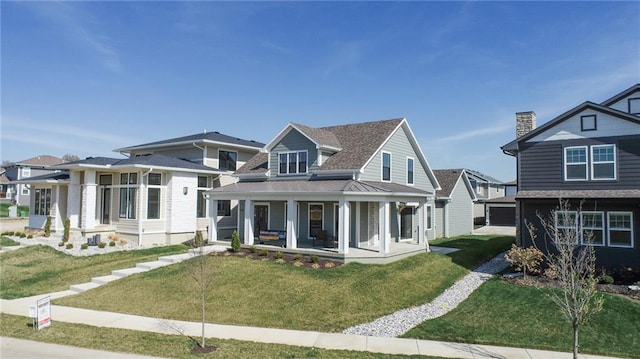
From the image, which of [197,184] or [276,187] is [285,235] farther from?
[197,184]

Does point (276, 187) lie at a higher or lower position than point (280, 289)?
higher

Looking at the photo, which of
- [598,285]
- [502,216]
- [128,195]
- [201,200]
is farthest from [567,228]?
[502,216]

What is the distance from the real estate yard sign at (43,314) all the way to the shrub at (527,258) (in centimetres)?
1611

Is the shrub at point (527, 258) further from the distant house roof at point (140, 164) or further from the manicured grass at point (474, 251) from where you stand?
the distant house roof at point (140, 164)

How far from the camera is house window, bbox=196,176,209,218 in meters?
26.5

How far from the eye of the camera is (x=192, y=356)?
8719mm

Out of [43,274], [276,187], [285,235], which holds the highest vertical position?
[276,187]

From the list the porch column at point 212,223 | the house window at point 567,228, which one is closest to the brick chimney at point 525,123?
the house window at point 567,228

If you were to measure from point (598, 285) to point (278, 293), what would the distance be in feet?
38.6

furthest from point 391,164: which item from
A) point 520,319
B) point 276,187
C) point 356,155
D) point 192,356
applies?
point 192,356

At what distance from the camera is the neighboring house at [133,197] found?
23500mm

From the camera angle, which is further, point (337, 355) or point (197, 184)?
point (197, 184)

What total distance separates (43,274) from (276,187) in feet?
36.1

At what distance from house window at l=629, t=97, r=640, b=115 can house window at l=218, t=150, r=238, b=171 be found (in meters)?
23.6
